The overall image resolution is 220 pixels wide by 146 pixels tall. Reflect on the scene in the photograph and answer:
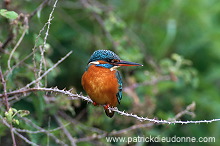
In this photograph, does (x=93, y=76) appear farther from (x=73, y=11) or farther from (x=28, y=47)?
(x=73, y=11)

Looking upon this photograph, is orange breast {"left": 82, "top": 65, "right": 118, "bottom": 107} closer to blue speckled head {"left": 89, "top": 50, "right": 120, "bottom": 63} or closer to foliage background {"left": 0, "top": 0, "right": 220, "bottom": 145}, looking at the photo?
blue speckled head {"left": 89, "top": 50, "right": 120, "bottom": 63}

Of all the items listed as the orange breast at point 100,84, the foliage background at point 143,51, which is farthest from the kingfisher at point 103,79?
the foliage background at point 143,51

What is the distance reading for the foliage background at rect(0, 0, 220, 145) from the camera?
15.4ft

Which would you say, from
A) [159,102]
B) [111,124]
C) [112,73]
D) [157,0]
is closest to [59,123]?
[111,124]

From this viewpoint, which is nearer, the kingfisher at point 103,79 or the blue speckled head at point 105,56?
the kingfisher at point 103,79

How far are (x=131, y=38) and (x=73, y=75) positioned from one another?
93 cm

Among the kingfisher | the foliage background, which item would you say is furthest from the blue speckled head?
the foliage background

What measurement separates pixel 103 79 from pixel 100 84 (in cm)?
5

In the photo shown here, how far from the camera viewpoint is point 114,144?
16.8 ft

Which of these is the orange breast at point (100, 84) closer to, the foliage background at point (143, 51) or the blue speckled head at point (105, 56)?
the blue speckled head at point (105, 56)

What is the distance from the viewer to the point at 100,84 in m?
3.18

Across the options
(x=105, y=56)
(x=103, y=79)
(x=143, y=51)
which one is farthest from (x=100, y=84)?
(x=143, y=51)

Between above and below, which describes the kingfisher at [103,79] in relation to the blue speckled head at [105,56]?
below

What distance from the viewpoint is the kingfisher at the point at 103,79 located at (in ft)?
10.4
